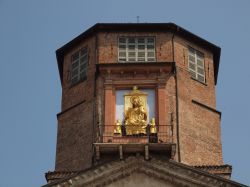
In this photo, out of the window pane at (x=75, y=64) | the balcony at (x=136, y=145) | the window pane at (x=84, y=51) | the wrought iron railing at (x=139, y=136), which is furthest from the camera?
the window pane at (x=75, y=64)

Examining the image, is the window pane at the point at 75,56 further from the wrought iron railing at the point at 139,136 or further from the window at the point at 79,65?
the wrought iron railing at the point at 139,136

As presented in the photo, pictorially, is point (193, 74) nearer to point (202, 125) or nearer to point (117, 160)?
point (202, 125)

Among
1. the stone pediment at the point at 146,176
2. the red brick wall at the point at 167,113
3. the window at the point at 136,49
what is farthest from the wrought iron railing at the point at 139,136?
the window at the point at 136,49

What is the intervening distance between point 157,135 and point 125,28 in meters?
6.74

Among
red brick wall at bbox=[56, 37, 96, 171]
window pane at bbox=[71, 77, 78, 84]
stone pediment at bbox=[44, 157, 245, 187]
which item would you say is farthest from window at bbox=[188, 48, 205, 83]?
stone pediment at bbox=[44, 157, 245, 187]

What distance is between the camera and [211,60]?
41.8m

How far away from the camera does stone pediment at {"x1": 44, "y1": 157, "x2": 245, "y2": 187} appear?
3272 cm

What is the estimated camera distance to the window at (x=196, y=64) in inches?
1602

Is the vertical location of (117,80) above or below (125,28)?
below

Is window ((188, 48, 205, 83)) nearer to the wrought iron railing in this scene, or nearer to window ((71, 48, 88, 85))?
the wrought iron railing

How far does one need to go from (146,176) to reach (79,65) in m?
9.87

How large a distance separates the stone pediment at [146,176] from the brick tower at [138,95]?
151cm

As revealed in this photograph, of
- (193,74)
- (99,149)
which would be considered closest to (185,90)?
(193,74)

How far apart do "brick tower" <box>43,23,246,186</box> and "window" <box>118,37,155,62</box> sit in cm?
5
